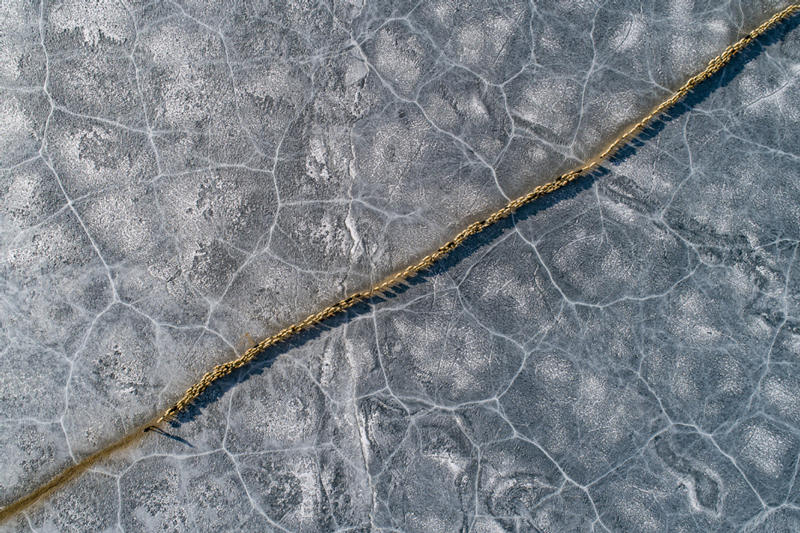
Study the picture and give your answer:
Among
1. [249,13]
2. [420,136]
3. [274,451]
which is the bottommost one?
[274,451]

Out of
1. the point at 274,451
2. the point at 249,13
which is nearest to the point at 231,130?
the point at 249,13

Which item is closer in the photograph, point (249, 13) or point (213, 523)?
point (213, 523)

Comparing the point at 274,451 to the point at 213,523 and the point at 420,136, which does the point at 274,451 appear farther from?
the point at 420,136

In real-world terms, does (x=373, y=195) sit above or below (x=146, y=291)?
above

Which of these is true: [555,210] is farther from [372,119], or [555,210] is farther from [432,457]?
[432,457]

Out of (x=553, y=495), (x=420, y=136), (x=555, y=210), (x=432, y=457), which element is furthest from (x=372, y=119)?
(x=553, y=495)

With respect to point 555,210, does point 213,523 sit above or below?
below
